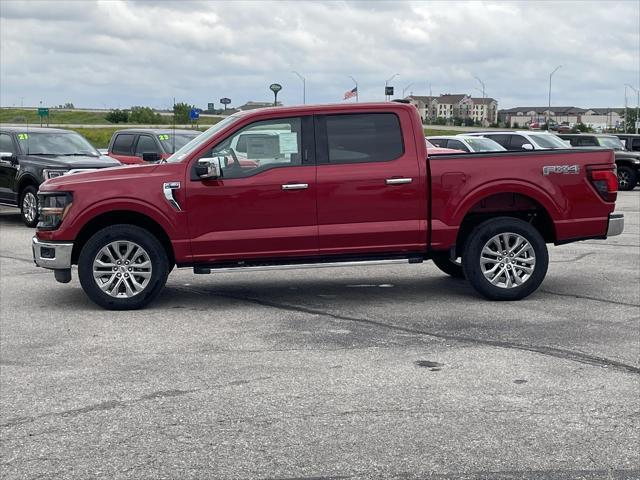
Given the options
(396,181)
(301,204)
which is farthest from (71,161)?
(396,181)

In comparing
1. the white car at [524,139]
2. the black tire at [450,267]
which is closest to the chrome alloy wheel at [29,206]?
the black tire at [450,267]

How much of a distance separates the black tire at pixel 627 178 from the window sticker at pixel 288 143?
2384 cm

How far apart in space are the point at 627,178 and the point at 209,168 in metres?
24.8

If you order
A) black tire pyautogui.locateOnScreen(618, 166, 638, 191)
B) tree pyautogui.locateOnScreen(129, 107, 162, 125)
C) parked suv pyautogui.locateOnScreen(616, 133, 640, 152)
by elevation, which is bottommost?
black tire pyautogui.locateOnScreen(618, 166, 638, 191)

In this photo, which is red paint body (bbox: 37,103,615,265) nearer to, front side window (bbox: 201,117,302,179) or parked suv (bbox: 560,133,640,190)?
front side window (bbox: 201,117,302,179)

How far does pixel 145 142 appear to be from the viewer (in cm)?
2153

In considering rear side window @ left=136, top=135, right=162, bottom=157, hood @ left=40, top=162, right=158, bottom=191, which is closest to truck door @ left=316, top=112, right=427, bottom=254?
hood @ left=40, top=162, right=158, bottom=191

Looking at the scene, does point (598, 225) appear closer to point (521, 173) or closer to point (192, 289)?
point (521, 173)

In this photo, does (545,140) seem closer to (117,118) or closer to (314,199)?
(314,199)

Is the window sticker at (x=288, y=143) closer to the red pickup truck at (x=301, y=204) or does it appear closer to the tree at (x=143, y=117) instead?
the red pickup truck at (x=301, y=204)

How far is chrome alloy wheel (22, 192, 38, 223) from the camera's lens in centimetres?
1833

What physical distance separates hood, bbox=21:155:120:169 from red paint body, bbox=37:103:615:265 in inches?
343

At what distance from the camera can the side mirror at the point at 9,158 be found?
1881 centimetres

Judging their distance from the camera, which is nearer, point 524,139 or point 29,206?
point 29,206
